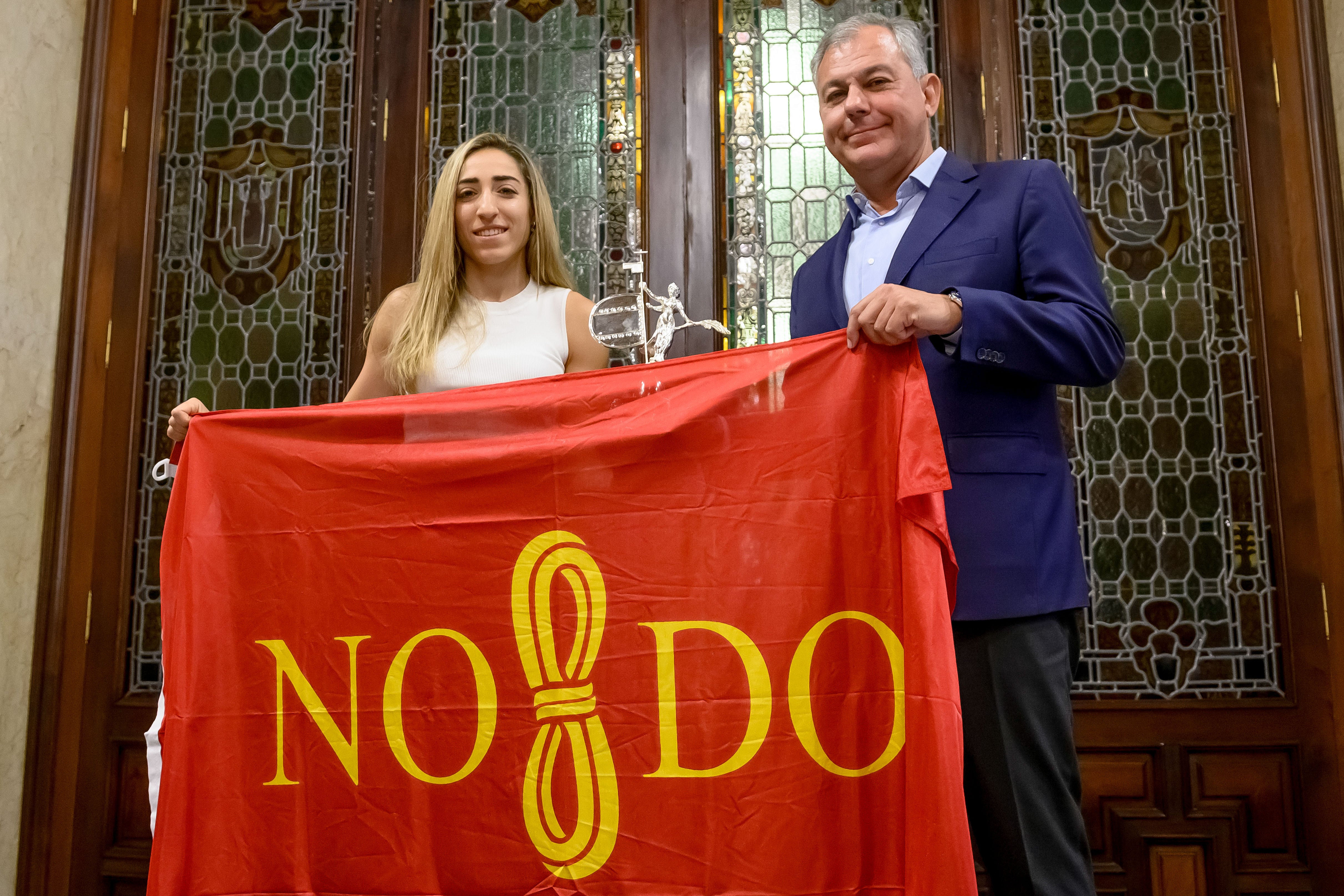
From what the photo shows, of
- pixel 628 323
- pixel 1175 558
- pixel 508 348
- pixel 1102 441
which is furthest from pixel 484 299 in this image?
pixel 1175 558

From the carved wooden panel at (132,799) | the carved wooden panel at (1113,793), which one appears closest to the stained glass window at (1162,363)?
the carved wooden panel at (1113,793)

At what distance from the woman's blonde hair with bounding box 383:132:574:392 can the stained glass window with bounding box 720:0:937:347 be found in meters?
0.56

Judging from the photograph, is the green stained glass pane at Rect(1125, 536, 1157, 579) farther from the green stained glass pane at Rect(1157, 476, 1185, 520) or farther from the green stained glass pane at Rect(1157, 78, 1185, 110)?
the green stained glass pane at Rect(1157, 78, 1185, 110)

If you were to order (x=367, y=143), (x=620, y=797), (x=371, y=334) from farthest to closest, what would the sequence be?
(x=367, y=143)
(x=371, y=334)
(x=620, y=797)

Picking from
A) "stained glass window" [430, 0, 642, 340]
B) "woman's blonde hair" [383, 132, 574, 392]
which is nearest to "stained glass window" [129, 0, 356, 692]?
"stained glass window" [430, 0, 642, 340]

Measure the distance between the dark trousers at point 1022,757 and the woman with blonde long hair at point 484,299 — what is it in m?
0.98

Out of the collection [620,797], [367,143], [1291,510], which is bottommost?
[620,797]

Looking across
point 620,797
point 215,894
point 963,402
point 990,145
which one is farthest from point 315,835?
point 990,145

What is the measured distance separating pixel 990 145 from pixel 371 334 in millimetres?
1520

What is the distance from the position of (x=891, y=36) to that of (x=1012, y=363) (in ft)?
2.15

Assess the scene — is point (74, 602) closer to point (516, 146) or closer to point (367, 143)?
point (367, 143)

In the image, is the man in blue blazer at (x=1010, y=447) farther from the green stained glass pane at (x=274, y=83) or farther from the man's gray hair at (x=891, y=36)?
the green stained glass pane at (x=274, y=83)

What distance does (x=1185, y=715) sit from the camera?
2387 millimetres

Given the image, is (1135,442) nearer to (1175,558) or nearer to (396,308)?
(1175,558)
